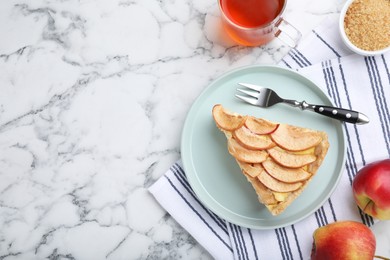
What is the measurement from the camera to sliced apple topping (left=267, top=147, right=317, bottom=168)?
4.80ft

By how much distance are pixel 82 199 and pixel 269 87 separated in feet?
2.08

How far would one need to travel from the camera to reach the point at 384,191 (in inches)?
57.6

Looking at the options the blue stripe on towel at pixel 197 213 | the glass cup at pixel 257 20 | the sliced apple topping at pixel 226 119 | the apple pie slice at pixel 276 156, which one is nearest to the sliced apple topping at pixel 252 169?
the apple pie slice at pixel 276 156

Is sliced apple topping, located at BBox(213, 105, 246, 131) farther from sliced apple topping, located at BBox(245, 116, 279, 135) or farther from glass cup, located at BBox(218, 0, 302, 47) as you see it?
glass cup, located at BBox(218, 0, 302, 47)

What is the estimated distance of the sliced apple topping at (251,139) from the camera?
4.83ft

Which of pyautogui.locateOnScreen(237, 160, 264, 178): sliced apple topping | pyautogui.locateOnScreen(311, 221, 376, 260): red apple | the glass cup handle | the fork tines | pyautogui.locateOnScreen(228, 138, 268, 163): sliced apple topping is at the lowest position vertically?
pyautogui.locateOnScreen(311, 221, 376, 260): red apple

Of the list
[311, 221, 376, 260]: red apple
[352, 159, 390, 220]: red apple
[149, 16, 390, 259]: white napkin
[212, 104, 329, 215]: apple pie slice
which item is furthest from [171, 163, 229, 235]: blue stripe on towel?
[352, 159, 390, 220]: red apple

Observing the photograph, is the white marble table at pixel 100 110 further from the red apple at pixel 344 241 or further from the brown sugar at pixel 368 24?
the red apple at pixel 344 241

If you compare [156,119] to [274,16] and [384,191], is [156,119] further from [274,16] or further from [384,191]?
[384,191]

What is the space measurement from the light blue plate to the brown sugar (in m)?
0.18

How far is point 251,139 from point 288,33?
0.32 meters

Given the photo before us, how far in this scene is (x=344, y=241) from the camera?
57.4 inches

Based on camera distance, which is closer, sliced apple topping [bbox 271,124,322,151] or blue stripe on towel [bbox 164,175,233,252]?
sliced apple topping [bbox 271,124,322,151]

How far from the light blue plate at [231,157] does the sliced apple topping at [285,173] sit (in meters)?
0.10
